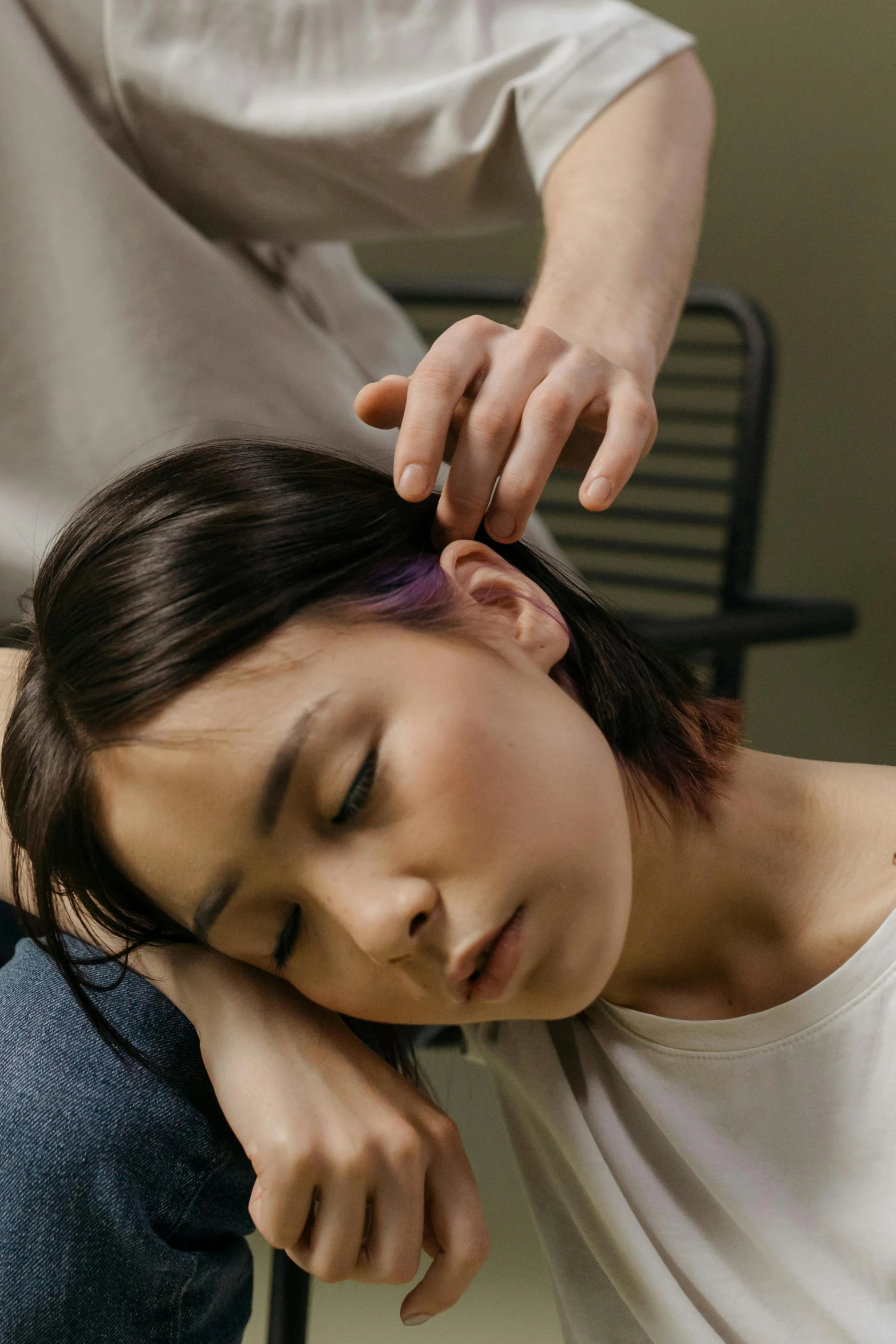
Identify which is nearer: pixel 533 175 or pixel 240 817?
pixel 240 817

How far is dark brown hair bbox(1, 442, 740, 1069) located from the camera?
0.59 m

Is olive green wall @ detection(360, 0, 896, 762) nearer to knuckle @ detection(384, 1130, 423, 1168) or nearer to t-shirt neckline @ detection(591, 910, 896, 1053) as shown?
t-shirt neckline @ detection(591, 910, 896, 1053)

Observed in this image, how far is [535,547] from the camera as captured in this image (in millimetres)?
812

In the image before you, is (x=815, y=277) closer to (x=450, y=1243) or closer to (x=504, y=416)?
(x=504, y=416)

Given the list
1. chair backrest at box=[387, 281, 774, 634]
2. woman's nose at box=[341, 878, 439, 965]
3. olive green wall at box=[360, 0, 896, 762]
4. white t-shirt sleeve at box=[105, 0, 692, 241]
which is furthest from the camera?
olive green wall at box=[360, 0, 896, 762]

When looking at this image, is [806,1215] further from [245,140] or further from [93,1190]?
[245,140]

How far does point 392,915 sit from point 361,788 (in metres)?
0.06

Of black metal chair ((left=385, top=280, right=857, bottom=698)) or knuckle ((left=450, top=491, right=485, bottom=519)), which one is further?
black metal chair ((left=385, top=280, right=857, bottom=698))

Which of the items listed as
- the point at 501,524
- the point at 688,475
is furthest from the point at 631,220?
the point at 688,475

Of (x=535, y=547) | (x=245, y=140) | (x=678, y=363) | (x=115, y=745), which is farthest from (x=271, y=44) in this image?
(x=678, y=363)

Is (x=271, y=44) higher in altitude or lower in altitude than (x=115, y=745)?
higher

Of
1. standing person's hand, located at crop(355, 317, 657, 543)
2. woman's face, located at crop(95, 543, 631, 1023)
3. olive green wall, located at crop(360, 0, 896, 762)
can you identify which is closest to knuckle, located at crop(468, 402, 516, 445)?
standing person's hand, located at crop(355, 317, 657, 543)

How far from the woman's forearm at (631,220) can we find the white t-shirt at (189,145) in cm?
2

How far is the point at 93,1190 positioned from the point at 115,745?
0.84 feet
